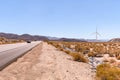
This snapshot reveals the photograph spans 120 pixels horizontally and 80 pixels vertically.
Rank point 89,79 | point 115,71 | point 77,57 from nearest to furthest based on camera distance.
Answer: point 115,71 < point 89,79 < point 77,57

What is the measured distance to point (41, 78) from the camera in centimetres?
1448

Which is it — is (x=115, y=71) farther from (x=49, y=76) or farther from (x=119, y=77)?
(x=49, y=76)

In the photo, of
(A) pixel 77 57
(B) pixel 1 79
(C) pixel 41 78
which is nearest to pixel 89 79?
(C) pixel 41 78

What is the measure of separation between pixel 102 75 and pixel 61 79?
228 centimetres

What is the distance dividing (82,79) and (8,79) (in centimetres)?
404

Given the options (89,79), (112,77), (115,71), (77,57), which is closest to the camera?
(112,77)

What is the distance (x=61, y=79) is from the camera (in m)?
14.3

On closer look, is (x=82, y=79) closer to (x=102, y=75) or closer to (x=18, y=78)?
(x=102, y=75)

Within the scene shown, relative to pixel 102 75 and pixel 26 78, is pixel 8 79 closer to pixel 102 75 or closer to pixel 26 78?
pixel 26 78

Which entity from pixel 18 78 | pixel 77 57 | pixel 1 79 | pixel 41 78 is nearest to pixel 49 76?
pixel 41 78

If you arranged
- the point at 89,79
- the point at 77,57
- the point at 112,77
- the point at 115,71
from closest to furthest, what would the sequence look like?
the point at 112,77 < the point at 115,71 < the point at 89,79 < the point at 77,57

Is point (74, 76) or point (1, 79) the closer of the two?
point (1, 79)

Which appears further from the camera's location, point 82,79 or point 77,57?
point 77,57

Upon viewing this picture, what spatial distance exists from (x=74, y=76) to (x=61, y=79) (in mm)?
1338
